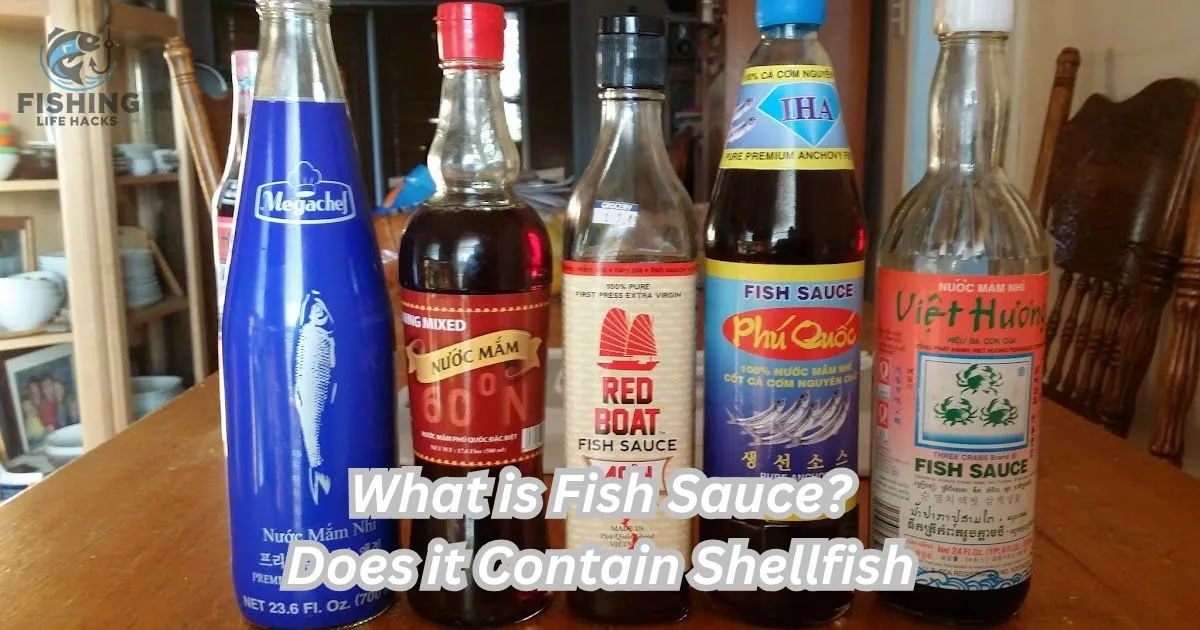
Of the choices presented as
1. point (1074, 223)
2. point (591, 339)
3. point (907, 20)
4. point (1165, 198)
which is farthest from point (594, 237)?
point (907, 20)

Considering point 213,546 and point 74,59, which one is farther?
point 74,59

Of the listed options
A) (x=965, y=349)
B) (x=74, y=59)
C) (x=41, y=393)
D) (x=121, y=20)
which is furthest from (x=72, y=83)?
(x=965, y=349)

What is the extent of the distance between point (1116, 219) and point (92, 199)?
1867 millimetres

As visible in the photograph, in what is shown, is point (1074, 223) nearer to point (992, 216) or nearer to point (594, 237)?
point (992, 216)

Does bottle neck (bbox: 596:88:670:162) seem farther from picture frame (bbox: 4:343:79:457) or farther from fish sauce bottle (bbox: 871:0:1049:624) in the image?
picture frame (bbox: 4:343:79:457)

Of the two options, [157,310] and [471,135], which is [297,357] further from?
[157,310]

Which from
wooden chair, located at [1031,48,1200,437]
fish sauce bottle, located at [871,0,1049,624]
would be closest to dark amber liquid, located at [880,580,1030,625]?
fish sauce bottle, located at [871,0,1049,624]

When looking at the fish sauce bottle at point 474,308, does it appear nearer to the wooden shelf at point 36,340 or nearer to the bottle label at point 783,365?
the bottle label at point 783,365

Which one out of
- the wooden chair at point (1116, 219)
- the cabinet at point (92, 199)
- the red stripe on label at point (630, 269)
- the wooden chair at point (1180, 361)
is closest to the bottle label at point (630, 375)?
the red stripe on label at point (630, 269)

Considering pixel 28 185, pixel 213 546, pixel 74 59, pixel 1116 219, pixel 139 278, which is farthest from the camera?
pixel 139 278

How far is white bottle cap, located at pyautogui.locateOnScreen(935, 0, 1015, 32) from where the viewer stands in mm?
413

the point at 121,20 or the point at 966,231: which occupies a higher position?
the point at 121,20

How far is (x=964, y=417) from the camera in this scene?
423 millimetres

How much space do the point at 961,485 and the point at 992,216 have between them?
13 cm
